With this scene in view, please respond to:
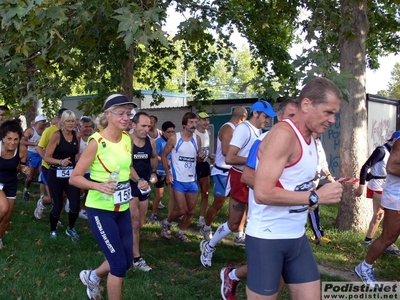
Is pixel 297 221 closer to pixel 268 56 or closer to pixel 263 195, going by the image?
pixel 263 195

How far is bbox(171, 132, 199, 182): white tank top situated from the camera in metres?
7.27

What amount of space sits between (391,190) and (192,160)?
10.4 ft

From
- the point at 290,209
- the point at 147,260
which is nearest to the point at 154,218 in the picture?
the point at 147,260

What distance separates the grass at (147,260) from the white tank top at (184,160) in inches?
39.7

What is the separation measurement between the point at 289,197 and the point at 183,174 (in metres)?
4.44

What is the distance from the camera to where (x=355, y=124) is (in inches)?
309

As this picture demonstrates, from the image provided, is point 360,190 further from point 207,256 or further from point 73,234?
point 73,234

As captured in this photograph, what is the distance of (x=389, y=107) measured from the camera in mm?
15164

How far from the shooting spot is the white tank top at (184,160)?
286 inches

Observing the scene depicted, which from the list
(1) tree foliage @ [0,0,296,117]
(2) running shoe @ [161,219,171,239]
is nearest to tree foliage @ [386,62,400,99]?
(1) tree foliage @ [0,0,296,117]

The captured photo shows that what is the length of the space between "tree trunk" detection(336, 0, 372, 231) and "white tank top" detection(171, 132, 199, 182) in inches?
99.6

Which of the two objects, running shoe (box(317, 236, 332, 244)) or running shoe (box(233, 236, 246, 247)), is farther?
running shoe (box(317, 236, 332, 244))

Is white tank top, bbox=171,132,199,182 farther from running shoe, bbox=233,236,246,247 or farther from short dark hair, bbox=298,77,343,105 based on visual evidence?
short dark hair, bbox=298,77,343,105

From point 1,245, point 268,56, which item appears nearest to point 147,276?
point 1,245
